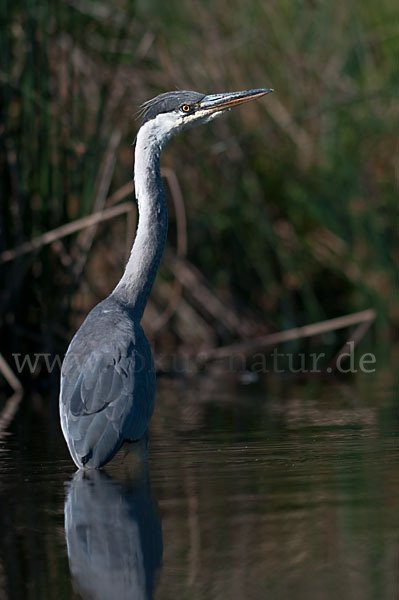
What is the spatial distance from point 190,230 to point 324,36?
6.92ft

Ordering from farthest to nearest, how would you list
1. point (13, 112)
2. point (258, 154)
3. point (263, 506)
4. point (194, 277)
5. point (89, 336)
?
point (258, 154)
point (194, 277)
point (13, 112)
point (89, 336)
point (263, 506)

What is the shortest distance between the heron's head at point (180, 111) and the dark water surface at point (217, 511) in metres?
1.60

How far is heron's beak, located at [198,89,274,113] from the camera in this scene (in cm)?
614

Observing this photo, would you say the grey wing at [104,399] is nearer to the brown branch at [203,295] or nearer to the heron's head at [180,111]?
the heron's head at [180,111]

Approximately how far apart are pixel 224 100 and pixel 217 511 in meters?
2.90

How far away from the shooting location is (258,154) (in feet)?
33.7

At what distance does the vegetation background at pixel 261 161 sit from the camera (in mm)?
9117

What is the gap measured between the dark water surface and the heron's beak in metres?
1.72

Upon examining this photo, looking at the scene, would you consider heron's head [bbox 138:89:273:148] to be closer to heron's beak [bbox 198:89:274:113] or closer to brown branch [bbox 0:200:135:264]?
heron's beak [bbox 198:89:274:113]

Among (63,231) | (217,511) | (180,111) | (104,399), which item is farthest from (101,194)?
(217,511)

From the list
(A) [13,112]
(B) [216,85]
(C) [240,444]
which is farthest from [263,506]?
(B) [216,85]

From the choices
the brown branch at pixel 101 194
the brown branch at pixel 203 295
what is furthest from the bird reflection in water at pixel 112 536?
the brown branch at pixel 203 295

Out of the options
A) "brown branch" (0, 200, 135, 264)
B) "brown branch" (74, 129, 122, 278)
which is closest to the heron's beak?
"brown branch" (0, 200, 135, 264)

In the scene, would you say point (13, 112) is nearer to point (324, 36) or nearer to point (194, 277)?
point (194, 277)
